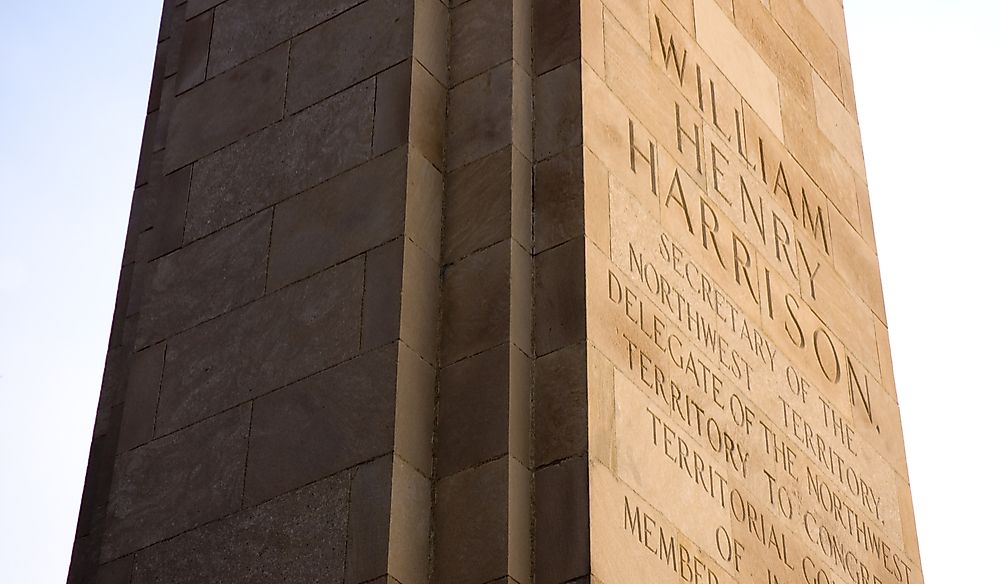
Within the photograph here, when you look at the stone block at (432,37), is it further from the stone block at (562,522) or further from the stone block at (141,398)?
the stone block at (562,522)

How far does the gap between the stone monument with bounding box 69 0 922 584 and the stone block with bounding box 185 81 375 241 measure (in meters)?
0.03

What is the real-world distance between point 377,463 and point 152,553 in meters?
2.02

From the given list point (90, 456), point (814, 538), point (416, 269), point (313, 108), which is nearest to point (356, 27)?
point (313, 108)

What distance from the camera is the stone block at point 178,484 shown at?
12.6 meters

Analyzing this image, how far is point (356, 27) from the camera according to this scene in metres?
14.5

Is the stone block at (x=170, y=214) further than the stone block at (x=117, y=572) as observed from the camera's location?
Yes

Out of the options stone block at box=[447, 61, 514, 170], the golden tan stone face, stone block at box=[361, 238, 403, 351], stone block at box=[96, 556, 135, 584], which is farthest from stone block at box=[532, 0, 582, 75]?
stone block at box=[96, 556, 135, 584]

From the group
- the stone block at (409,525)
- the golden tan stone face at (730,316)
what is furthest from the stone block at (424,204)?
the stone block at (409,525)

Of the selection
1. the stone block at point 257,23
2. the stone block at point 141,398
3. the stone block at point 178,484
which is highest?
the stone block at point 257,23

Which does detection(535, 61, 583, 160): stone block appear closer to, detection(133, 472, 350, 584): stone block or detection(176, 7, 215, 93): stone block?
detection(133, 472, 350, 584): stone block

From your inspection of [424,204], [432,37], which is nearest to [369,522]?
[424,204]

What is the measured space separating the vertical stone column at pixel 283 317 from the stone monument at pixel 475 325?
0.03 metres

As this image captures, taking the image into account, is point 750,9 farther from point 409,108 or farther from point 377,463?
point 377,463

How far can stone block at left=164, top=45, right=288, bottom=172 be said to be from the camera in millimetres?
14648
